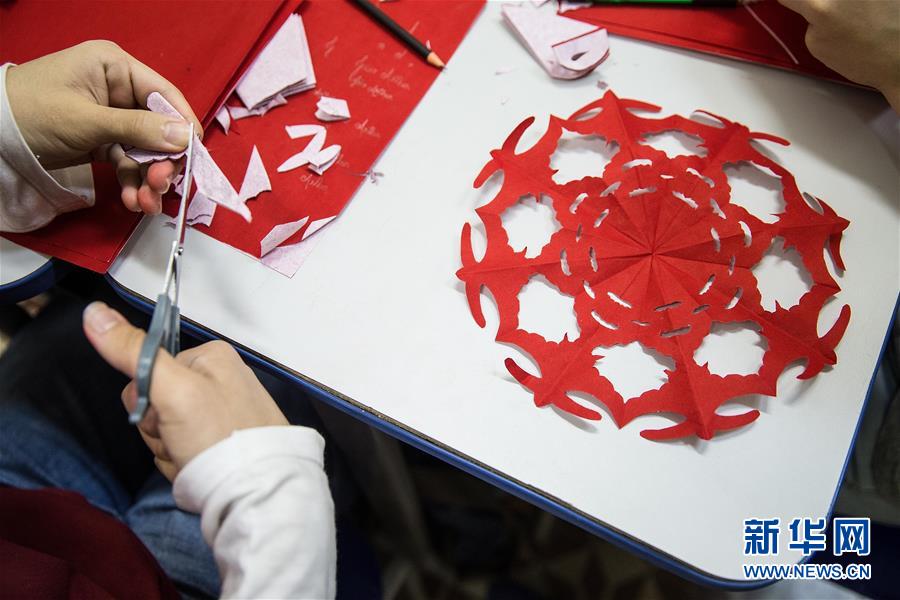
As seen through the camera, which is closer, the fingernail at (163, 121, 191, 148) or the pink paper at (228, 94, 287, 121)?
the fingernail at (163, 121, 191, 148)

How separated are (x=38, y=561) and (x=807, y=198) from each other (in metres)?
0.86

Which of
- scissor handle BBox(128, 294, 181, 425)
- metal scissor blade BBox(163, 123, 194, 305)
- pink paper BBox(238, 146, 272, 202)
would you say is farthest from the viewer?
pink paper BBox(238, 146, 272, 202)

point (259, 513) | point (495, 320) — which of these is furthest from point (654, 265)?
point (259, 513)

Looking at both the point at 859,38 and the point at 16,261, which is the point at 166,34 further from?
the point at 859,38

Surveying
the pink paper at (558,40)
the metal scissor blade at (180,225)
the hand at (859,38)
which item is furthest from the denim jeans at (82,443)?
the hand at (859,38)

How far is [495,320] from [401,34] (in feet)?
1.30

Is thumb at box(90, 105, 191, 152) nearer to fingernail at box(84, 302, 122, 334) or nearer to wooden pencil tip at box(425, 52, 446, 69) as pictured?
fingernail at box(84, 302, 122, 334)

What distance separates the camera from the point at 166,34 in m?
0.77

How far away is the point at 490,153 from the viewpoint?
28.2 inches

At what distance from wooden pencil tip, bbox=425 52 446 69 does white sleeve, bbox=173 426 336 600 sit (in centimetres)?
48

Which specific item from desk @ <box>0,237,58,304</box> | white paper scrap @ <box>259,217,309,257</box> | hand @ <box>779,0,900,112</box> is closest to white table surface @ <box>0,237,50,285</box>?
desk @ <box>0,237,58,304</box>

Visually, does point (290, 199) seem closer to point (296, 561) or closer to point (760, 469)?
point (296, 561)

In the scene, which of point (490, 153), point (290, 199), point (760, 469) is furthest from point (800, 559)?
point (290, 199)

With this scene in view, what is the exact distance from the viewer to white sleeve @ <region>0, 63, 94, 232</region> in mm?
623
